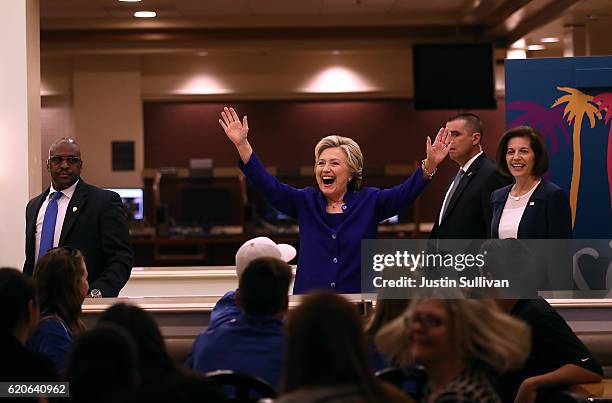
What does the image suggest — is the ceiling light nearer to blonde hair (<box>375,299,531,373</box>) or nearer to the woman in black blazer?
the woman in black blazer

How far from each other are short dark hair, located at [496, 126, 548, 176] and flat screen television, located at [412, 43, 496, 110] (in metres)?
6.55

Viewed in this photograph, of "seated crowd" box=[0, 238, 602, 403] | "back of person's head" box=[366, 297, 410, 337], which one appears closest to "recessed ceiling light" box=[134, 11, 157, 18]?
"seated crowd" box=[0, 238, 602, 403]

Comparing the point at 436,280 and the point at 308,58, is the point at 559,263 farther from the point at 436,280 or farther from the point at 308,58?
the point at 308,58

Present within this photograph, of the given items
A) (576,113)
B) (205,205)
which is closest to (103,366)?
(576,113)

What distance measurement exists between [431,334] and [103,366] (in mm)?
854

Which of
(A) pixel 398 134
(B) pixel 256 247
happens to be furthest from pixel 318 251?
(A) pixel 398 134

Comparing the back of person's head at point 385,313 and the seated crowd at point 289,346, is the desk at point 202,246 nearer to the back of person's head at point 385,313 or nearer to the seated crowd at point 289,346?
the seated crowd at point 289,346

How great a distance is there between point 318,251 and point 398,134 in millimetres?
9588

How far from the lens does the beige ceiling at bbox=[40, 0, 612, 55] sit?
11367 mm

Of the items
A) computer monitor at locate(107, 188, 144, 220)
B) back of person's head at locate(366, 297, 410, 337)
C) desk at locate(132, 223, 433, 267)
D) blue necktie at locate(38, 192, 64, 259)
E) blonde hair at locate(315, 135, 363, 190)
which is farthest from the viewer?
desk at locate(132, 223, 433, 267)

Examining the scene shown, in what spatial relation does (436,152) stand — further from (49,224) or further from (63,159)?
(49,224)

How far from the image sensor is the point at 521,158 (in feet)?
15.4

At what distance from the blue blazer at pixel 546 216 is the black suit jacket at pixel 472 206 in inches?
13.0

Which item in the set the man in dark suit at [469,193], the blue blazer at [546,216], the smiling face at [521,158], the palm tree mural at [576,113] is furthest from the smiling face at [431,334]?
the palm tree mural at [576,113]
